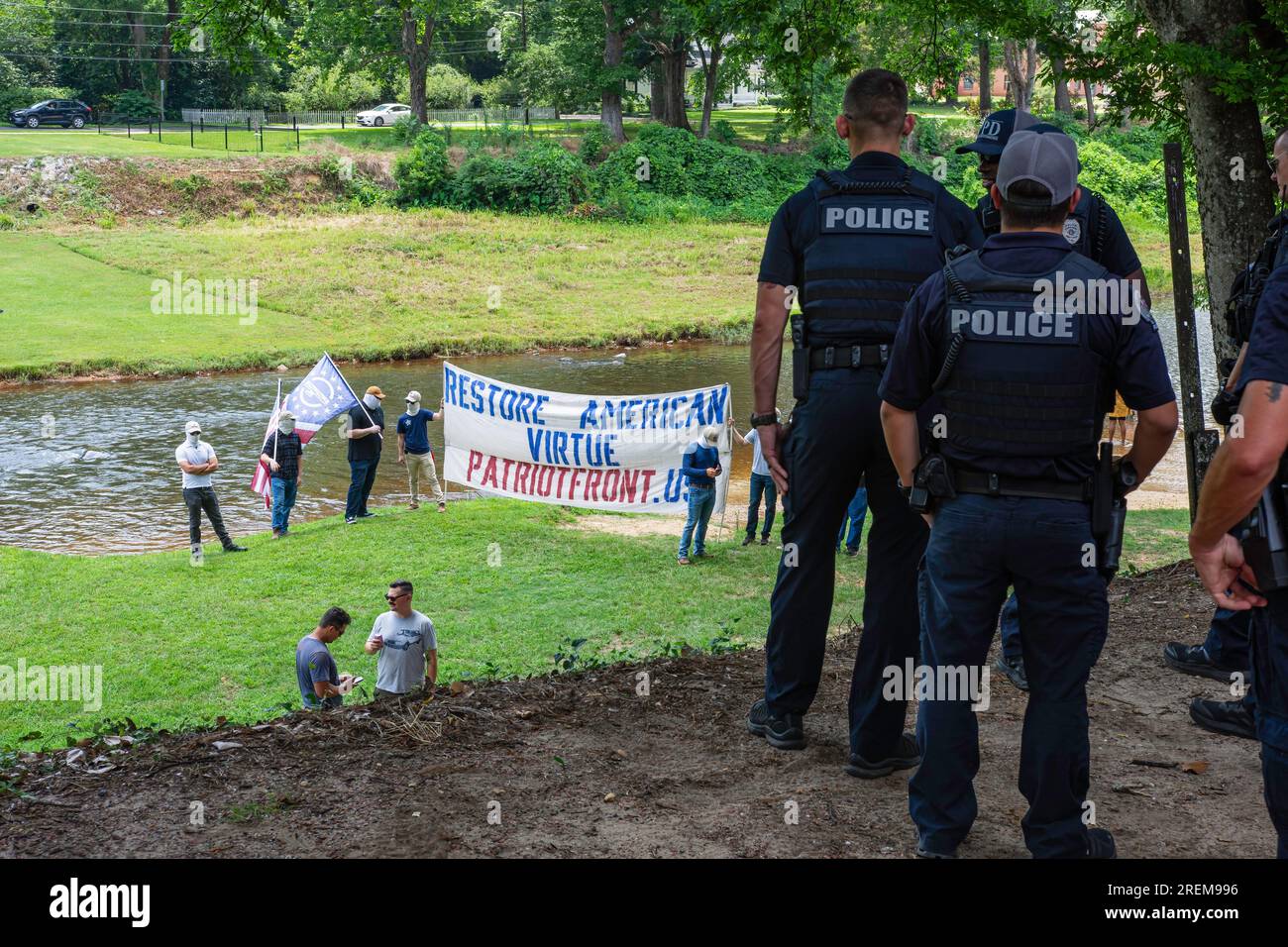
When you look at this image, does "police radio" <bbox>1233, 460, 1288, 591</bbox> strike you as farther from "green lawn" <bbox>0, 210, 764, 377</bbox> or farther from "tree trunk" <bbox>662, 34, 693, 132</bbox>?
"tree trunk" <bbox>662, 34, 693, 132</bbox>

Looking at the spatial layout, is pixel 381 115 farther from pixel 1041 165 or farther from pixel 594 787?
pixel 1041 165

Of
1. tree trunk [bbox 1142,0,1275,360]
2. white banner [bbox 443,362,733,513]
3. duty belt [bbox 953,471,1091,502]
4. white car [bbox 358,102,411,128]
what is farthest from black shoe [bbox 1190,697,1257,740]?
white car [bbox 358,102,411,128]

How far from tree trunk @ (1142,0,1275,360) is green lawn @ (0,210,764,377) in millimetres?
27804

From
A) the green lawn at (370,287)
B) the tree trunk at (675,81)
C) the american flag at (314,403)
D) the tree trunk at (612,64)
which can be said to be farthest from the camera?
the tree trunk at (675,81)

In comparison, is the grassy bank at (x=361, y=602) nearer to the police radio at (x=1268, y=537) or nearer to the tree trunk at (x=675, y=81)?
the police radio at (x=1268, y=537)

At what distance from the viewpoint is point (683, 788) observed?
5102 millimetres

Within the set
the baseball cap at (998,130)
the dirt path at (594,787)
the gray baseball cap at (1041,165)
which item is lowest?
the dirt path at (594,787)

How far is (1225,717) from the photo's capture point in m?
5.84

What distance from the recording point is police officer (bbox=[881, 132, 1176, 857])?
160 inches

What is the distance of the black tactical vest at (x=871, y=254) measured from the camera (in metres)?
5.04

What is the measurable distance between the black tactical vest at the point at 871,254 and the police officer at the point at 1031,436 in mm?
823

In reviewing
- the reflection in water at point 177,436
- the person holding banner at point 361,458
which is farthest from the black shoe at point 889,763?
the reflection in water at point 177,436

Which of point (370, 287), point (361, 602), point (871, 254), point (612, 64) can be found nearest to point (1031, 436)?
point (871, 254)
